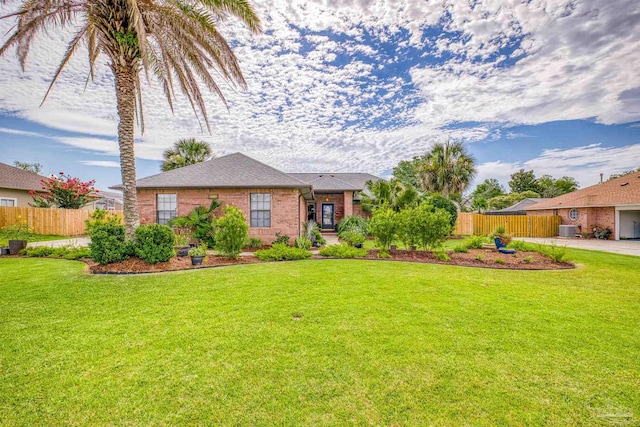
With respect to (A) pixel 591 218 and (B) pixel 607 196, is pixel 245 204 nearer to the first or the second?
(A) pixel 591 218

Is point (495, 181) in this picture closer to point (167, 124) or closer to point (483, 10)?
point (483, 10)

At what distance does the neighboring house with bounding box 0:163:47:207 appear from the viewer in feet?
60.1

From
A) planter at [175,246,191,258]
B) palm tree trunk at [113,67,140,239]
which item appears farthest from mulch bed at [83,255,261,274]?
palm tree trunk at [113,67,140,239]

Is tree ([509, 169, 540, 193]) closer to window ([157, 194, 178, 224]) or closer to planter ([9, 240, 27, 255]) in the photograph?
window ([157, 194, 178, 224])

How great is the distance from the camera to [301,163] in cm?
2861

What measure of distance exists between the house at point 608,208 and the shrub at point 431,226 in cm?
1517

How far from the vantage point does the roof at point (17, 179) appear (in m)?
18.5

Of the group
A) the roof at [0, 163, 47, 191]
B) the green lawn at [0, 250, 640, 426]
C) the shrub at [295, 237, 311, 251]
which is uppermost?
the roof at [0, 163, 47, 191]

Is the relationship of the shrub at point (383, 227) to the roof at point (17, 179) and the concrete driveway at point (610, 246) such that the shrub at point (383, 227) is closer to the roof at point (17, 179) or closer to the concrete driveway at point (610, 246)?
the concrete driveway at point (610, 246)

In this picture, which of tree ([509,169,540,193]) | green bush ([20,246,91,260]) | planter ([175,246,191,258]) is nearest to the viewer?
green bush ([20,246,91,260])

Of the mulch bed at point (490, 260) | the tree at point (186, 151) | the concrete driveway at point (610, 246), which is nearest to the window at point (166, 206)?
the mulch bed at point (490, 260)

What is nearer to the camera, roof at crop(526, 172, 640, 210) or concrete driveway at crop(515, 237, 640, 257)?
concrete driveway at crop(515, 237, 640, 257)

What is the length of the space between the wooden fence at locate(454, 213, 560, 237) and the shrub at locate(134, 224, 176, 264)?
20.8m

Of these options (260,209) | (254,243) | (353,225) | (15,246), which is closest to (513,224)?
(353,225)
